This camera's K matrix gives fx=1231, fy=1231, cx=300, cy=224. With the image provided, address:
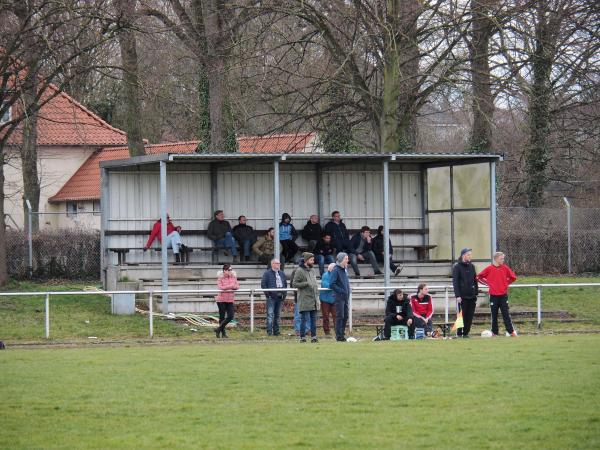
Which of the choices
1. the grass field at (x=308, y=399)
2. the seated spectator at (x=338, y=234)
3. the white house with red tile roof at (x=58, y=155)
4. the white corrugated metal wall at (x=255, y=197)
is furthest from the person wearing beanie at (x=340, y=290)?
the white house with red tile roof at (x=58, y=155)

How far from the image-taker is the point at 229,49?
32688 mm

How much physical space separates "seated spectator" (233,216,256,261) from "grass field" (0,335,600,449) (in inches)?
466

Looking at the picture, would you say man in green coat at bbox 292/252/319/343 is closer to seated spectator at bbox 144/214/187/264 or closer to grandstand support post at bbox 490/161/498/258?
seated spectator at bbox 144/214/187/264

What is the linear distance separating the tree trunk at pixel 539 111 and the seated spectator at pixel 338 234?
5750 millimetres

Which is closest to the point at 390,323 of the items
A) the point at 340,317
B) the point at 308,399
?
the point at 340,317

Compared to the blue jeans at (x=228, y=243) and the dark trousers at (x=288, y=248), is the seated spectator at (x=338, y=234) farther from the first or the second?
the blue jeans at (x=228, y=243)

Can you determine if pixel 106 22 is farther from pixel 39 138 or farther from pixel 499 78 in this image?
pixel 39 138

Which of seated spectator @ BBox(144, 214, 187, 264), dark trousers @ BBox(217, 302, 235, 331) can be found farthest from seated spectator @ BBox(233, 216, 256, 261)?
dark trousers @ BBox(217, 302, 235, 331)

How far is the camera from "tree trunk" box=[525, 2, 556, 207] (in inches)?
1273

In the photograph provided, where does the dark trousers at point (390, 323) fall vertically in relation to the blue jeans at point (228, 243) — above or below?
below

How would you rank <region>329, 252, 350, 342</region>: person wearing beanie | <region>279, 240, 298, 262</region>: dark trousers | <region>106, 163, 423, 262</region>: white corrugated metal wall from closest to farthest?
<region>329, 252, 350, 342</region>: person wearing beanie → <region>279, 240, 298, 262</region>: dark trousers → <region>106, 163, 423, 262</region>: white corrugated metal wall

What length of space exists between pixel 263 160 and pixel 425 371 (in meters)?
14.6

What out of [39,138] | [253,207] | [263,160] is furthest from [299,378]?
[39,138]

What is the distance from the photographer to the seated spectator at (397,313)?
22438 millimetres
